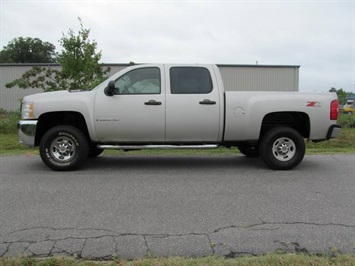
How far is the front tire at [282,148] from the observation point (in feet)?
24.5

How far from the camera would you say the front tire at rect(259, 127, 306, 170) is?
7.46m

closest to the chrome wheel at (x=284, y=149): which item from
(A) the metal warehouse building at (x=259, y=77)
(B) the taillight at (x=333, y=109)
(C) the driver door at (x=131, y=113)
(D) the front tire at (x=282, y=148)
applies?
(D) the front tire at (x=282, y=148)

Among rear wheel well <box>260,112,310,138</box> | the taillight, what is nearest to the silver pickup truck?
the taillight

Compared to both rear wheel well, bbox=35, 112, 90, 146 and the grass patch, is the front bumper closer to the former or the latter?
rear wheel well, bbox=35, 112, 90, 146

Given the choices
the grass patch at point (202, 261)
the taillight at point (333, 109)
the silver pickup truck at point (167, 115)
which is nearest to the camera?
the grass patch at point (202, 261)

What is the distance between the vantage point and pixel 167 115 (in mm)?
7227

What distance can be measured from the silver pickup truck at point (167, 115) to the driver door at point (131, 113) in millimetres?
19

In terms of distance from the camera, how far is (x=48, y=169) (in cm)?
757

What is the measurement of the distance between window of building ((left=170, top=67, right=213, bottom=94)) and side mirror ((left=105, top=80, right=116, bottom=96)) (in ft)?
3.64

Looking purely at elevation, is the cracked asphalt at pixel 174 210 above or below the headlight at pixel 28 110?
below

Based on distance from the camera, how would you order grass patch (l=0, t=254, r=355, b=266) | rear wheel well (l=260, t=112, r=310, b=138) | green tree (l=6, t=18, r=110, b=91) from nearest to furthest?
grass patch (l=0, t=254, r=355, b=266) → rear wheel well (l=260, t=112, r=310, b=138) → green tree (l=6, t=18, r=110, b=91)

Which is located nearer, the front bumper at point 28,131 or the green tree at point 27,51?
the front bumper at point 28,131

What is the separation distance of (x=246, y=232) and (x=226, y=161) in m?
4.45

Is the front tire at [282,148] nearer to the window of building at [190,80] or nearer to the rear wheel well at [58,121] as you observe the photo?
the window of building at [190,80]
